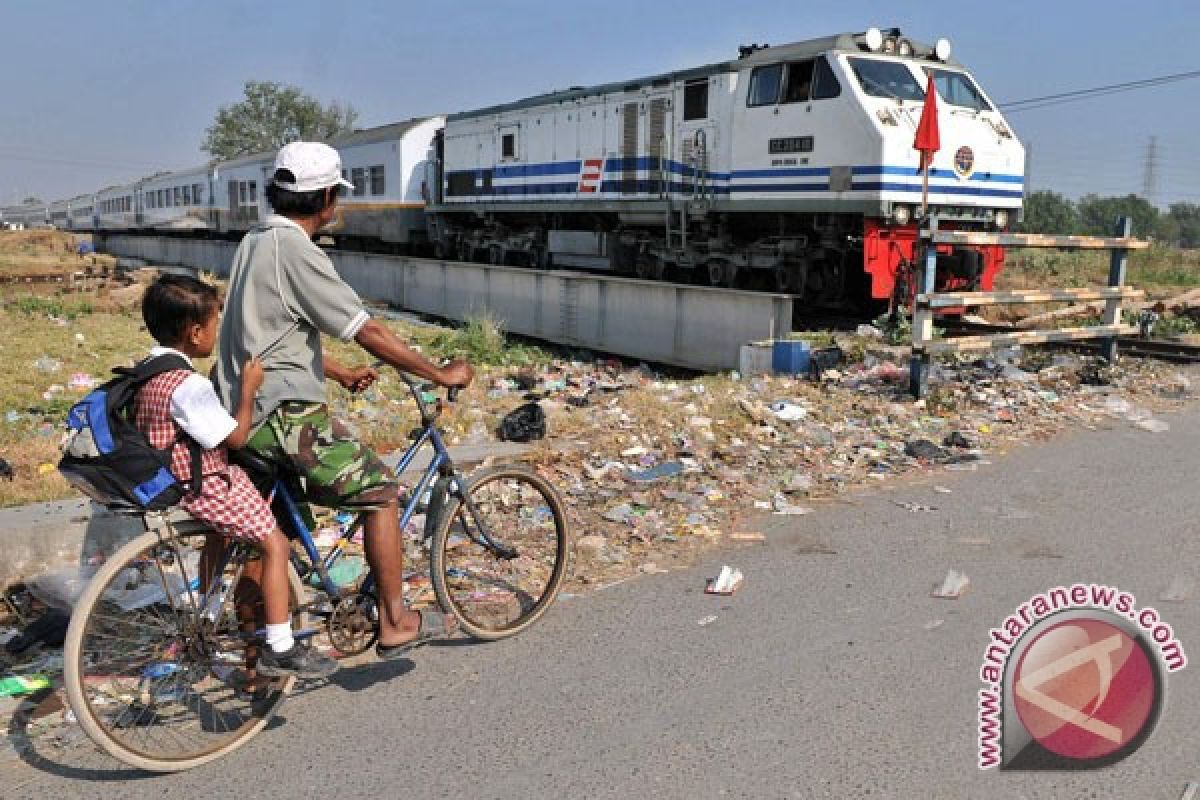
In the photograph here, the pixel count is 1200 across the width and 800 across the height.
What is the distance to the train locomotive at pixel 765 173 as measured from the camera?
39.5 ft

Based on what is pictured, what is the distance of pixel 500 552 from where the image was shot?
12.8 feet

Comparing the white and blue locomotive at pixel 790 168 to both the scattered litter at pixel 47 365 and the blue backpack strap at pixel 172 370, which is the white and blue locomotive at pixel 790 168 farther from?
the blue backpack strap at pixel 172 370

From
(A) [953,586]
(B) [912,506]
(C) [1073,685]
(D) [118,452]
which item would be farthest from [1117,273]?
(D) [118,452]

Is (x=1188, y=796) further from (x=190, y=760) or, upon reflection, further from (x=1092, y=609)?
(x=190, y=760)

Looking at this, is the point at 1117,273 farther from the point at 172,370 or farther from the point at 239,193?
the point at 239,193

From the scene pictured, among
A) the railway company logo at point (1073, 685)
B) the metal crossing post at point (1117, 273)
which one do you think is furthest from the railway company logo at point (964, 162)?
the railway company logo at point (1073, 685)

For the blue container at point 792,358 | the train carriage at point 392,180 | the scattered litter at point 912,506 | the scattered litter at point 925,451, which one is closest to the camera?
the scattered litter at point 912,506

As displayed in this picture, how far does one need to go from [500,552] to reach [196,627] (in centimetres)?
122

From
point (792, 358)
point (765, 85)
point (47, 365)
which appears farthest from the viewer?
point (765, 85)

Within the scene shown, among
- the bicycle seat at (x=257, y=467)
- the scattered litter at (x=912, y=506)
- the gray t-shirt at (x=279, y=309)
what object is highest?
the gray t-shirt at (x=279, y=309)

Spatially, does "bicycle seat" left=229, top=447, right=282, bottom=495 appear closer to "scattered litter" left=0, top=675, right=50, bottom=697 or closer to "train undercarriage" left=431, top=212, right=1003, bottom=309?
"scattered litter" left=0, top=675, right=50, bottom=697

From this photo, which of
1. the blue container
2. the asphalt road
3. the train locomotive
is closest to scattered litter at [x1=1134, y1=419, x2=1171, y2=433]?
the asphalt road

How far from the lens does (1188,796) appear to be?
105 inches

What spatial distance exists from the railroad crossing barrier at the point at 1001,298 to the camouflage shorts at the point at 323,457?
547 cm
